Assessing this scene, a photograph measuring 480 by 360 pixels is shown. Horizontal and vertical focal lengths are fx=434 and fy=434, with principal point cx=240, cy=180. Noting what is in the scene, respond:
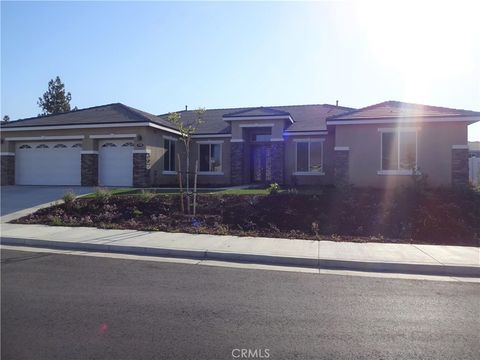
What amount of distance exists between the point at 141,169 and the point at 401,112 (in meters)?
12.9

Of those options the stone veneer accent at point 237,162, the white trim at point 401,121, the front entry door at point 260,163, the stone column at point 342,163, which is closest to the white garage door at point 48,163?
the stone veneer accent at point 237,162

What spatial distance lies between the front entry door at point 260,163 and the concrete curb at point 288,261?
1571 centimetres

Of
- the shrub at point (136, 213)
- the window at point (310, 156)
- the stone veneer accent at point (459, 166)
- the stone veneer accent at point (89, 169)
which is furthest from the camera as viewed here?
the window at point (310, 156)

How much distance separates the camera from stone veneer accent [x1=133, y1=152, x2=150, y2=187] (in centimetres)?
2248

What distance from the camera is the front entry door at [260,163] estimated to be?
25328 millimetres

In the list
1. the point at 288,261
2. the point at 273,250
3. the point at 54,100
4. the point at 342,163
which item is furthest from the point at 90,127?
the point at 54,100

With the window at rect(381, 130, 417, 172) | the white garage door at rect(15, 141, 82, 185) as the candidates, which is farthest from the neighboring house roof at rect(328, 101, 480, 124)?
the white garage door at rect(15, 141, 82, 185)

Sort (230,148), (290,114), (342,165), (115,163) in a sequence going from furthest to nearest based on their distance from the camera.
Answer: (290,114) → (230,148) → (115,163) → (342,165)

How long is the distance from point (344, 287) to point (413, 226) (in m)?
6.22

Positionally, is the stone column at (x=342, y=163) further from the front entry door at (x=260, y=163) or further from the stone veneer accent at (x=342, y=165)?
the front entry door at (x=260, y=163)

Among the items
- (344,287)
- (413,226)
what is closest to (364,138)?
(413,226)

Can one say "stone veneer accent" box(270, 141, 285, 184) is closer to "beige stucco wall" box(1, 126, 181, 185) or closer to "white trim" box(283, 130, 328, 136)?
"white trim" box(283, 130, 328, 136)

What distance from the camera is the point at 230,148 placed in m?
25.3

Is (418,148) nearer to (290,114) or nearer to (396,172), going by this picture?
(396,172)
